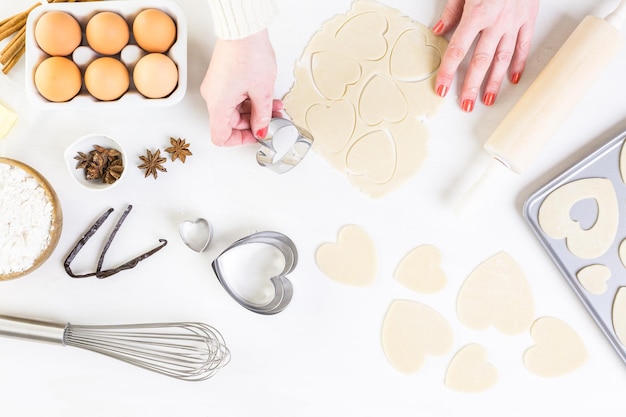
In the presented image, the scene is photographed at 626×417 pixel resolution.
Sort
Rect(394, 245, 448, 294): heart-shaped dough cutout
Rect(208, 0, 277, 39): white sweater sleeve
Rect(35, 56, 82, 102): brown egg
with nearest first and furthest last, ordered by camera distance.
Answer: Rect(208, 0, 277, 39): white sweater sleeve, Rect(35, 56, 82, 102): brown egg, Rect(394, 245, 448, 294): heart-shaped dough cutout

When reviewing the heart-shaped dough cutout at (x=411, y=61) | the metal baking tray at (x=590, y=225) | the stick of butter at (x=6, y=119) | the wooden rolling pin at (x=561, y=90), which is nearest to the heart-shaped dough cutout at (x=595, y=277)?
the metal baking tray at (x=590, y=225)

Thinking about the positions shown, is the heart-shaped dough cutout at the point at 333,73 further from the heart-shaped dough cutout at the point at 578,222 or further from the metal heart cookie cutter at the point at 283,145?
the heart-shaped dough cutout at the point at 578,222

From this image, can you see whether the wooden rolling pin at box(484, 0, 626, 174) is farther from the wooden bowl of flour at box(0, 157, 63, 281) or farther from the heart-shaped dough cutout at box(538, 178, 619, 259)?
the wooden bowl of flour at box(0, 157, 63, 281)

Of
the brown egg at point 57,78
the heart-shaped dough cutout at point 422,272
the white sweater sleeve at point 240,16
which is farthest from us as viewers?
the heart-shaped dough cutout at point 422,272

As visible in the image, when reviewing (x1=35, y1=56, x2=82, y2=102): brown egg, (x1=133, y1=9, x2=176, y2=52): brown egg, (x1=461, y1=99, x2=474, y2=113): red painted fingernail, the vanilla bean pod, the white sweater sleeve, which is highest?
the white sweater sleeve

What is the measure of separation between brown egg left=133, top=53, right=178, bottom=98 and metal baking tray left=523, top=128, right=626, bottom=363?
62 centimetres

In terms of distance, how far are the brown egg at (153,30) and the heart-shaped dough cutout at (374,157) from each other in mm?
348

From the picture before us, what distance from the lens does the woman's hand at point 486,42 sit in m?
0.90

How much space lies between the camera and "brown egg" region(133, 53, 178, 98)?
0.84 metres

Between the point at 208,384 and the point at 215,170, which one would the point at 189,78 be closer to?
the point at 215,170

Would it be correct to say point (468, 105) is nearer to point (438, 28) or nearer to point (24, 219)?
point (438, 28)

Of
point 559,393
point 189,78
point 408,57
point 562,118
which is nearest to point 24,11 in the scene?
point 189,78

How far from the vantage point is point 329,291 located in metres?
0.94

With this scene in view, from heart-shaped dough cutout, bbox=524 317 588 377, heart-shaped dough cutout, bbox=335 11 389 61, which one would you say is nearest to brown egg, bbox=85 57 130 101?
heart-shaped dough cutout, bbox=335 11 389 61
